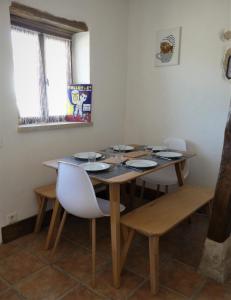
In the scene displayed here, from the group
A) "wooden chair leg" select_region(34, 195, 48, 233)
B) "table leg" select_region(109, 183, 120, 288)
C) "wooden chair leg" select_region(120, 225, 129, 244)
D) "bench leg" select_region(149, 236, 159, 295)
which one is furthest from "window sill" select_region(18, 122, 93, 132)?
"bench leg" select_region(149, 236, 159, 295)

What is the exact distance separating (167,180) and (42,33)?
1897 mm

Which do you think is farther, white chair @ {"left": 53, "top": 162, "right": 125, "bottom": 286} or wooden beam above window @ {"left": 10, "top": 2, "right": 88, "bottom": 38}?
wooden beam above window @ {"left": 10, "top": 2, "right": 88, "bottom": 38}

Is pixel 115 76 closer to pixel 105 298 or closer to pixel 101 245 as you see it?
pixel 101 245

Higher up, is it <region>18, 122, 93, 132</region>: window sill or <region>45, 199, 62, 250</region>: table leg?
<region>18, 122, 93, 132</region>: window sill

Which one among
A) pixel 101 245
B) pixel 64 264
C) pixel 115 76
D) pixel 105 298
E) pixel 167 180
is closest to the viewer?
pixel 105 298

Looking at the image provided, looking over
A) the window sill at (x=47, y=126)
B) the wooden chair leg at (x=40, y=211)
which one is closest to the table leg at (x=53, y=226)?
the wooden chair leg at (x=40, y=211)

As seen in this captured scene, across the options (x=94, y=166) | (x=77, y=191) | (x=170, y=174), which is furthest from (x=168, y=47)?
(x=77, y=191)

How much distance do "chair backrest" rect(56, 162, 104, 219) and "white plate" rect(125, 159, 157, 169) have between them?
0.42 meters

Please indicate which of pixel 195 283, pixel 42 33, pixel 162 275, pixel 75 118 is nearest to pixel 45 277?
pixel 162 275

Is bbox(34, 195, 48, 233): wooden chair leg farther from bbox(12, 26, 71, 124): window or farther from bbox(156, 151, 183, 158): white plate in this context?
bbox(156, 151, 183, 158): white plate

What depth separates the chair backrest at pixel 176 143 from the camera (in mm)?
2691

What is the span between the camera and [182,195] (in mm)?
2225

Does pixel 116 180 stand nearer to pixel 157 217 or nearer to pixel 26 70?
pixel 157 217

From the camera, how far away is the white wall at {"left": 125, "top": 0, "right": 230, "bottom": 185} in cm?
248
